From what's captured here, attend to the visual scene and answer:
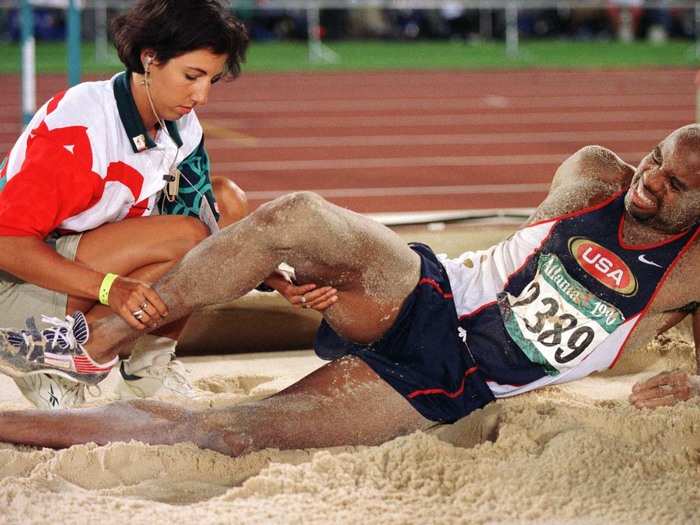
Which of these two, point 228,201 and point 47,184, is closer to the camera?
point 47,184

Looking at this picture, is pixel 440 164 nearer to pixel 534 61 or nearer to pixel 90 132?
pixel 90 132

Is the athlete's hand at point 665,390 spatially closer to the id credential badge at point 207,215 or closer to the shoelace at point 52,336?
the id credential badge at point 207,215

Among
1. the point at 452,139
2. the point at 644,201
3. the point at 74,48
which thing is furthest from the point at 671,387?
the point at 452,139

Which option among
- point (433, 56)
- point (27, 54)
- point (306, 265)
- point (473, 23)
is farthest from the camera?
point (473, 23)

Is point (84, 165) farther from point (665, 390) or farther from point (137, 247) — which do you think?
point (665, 390)

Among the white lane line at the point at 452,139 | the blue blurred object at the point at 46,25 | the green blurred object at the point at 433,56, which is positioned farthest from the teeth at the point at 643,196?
the blue blurred object at the point at 46,25

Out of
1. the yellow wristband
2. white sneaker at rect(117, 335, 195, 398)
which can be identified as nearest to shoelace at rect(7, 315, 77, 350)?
the yellow wristband

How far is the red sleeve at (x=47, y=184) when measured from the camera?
2.59 metres

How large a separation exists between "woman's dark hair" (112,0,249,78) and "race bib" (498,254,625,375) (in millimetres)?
978

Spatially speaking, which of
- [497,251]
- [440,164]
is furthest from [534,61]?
[497,251]

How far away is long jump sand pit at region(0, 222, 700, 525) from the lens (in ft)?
7.31

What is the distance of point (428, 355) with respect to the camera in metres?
2.71

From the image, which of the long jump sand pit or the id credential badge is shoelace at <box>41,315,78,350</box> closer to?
the long jump sand pit

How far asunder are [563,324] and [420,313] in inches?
14.1
